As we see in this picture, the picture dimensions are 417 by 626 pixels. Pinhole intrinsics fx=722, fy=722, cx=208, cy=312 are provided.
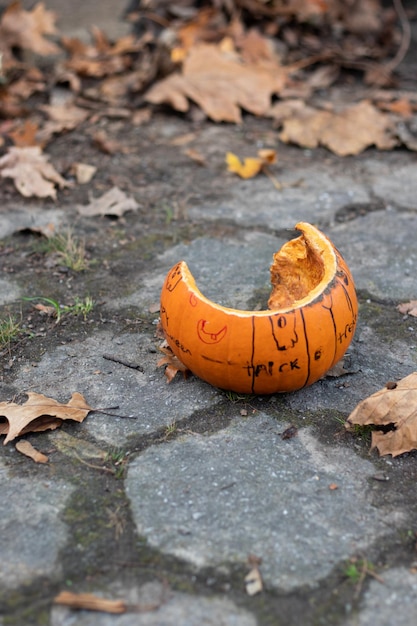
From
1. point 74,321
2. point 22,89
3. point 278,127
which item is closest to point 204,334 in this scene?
point 74,321

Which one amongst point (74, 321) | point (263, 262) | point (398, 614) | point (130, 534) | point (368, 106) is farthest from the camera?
point (368, 106)

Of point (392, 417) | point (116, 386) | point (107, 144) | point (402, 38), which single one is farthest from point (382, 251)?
point (402, 38)

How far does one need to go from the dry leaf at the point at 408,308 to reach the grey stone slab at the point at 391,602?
1.32 metres

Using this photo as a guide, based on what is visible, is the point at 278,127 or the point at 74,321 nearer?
the point at 74,321

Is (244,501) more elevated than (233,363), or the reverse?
(233,363)

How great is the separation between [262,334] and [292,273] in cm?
72

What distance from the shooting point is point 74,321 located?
3.01 m

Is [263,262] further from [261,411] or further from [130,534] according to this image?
[130,534]

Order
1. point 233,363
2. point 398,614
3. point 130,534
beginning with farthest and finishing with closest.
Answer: point 233,363 → point 130,534 → point 398,614

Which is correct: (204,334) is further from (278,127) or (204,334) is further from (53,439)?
(278,127)

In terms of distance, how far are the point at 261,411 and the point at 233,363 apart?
0.24 m

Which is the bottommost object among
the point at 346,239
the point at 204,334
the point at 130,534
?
the point at 346,239

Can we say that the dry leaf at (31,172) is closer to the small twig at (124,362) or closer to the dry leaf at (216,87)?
the dry leaf at (216,87)

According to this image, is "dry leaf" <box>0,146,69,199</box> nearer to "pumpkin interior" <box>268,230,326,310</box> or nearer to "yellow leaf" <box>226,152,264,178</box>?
"yellow leaf" <box>226,152,264,178</box>
